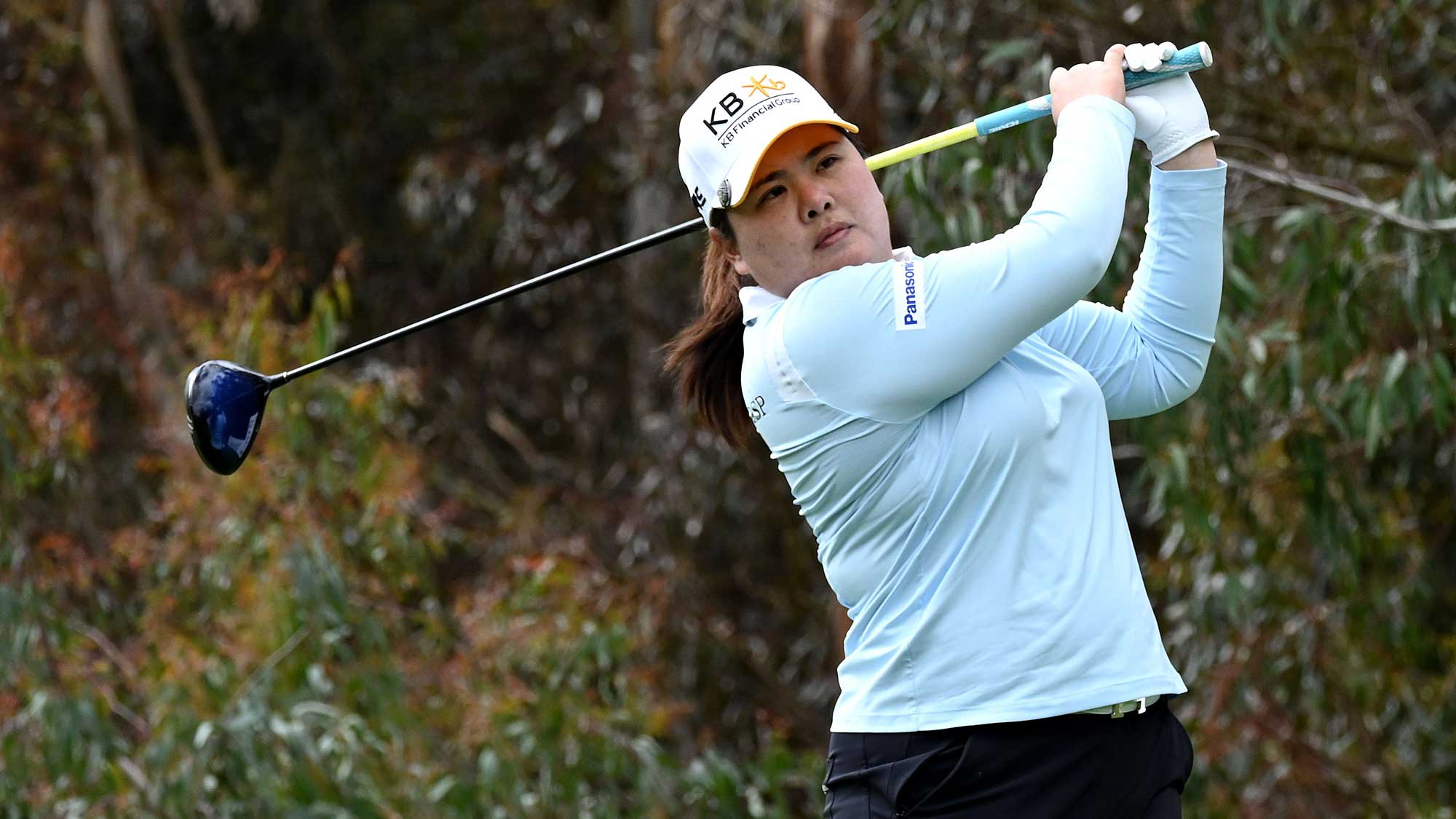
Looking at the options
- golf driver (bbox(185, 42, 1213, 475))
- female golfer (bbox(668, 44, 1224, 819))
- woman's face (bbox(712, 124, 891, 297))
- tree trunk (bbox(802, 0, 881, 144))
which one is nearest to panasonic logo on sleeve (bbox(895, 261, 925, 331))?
female golfer (bbox(668, 44, 1224, 819))

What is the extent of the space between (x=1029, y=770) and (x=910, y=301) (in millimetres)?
450

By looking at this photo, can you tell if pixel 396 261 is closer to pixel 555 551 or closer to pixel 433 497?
pixel 433 497

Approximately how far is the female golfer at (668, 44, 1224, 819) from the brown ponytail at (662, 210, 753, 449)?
0.62ft

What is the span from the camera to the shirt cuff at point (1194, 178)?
196 centimetres

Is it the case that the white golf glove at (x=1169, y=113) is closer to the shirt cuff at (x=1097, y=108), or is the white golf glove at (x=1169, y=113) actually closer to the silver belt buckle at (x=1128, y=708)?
the shirt cuff at (x=1097, y=108)

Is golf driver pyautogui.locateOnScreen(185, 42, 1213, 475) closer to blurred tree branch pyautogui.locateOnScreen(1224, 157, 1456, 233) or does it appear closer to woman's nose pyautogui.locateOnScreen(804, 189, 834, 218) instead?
woman's nose pyautogui.locateOnScreen(804, 189, 834, 218)

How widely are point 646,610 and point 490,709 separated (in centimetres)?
163

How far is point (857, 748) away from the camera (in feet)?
6.11

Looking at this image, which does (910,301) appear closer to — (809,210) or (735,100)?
(809,210)

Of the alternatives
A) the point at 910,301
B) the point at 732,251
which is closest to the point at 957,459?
the point at 910,301

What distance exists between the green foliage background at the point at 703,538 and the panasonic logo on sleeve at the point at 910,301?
2.35 metres

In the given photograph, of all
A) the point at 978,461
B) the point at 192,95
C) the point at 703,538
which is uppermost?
the point at 192,95

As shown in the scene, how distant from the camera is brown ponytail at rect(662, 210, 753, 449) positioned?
2.12 metres

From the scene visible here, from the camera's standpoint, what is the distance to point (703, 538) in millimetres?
7566
